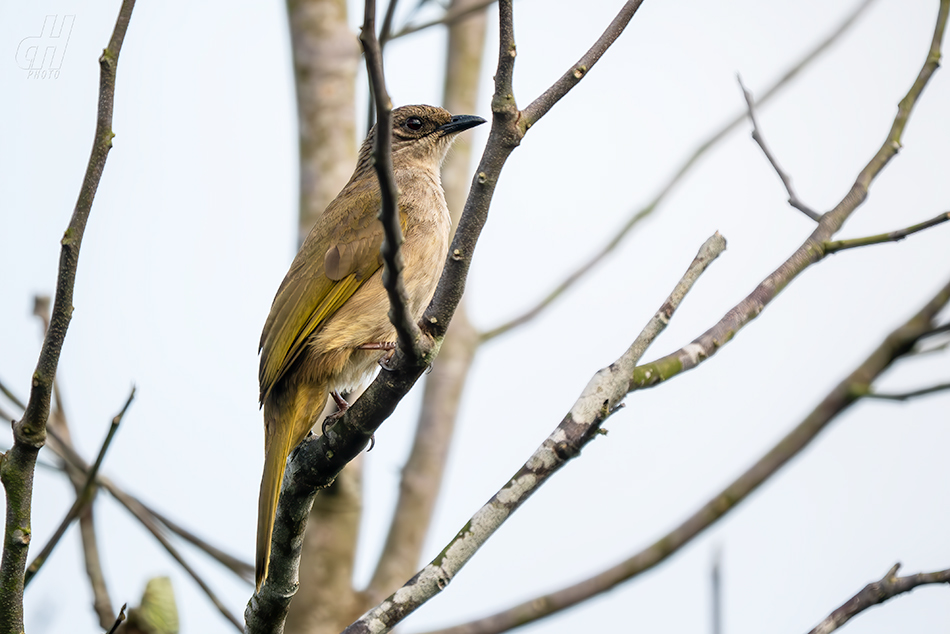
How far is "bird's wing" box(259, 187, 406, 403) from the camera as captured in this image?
4270mm

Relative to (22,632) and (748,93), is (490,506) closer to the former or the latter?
(22,632)

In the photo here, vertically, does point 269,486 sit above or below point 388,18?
below

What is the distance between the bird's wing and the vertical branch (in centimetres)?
177

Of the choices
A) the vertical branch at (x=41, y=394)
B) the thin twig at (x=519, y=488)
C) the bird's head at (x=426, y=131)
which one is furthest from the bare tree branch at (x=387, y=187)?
the bird's head at (x=426, y=131)

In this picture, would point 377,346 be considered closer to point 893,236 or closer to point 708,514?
point 708,514

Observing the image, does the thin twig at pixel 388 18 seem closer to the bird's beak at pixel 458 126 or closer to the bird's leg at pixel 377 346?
the bird's leg at pixel 377 346

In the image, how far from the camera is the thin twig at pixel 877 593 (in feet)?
8.00

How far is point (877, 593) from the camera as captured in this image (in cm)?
247

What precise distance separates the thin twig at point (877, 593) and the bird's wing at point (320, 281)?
2483 millimetres

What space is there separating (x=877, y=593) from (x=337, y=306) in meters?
2.62

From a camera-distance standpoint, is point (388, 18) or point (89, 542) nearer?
point (388, 18)

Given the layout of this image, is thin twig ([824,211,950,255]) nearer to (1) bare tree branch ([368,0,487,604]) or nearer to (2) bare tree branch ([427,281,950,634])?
(2) bare tree branch ([427,281,950,634])

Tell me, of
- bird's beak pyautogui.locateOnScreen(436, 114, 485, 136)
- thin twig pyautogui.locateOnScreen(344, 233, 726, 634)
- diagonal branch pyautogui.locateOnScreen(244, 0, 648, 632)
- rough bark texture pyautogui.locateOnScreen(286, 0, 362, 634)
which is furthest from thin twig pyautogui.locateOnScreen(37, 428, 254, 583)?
bird's beak pyautogui.locateOnScreen(436, 114, 485, 136)

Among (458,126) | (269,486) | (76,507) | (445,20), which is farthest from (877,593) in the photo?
(445,20)
